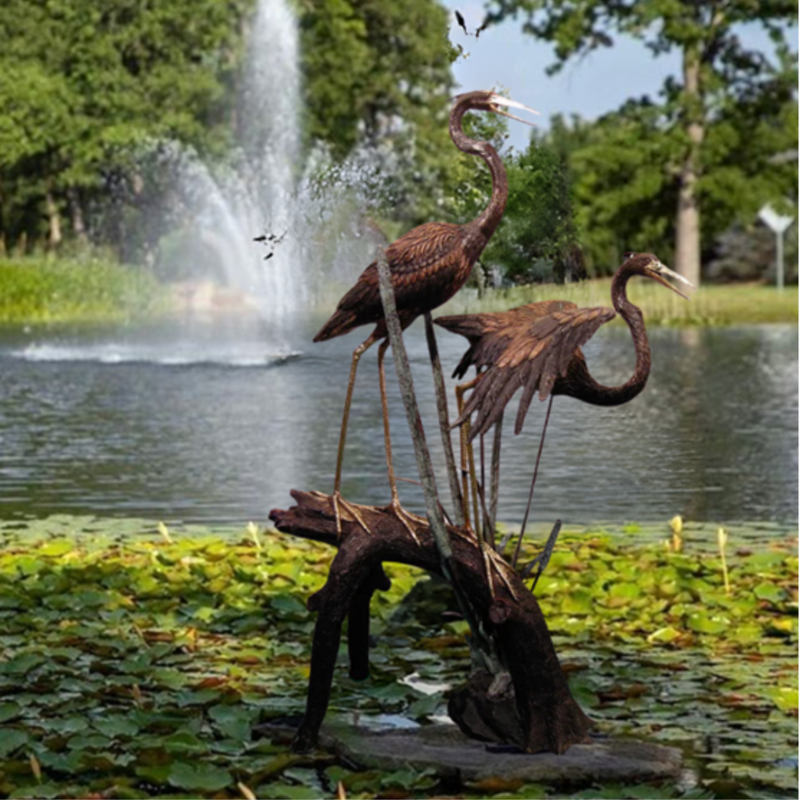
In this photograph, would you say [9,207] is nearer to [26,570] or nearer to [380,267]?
[26,570]

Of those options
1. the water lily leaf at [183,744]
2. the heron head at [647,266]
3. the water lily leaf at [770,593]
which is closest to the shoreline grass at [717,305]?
the water lily leaf at [770,593]

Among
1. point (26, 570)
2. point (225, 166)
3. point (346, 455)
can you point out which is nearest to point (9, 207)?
point (225, 166)

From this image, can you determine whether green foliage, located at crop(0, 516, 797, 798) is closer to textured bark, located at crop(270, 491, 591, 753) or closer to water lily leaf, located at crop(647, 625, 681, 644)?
water lily leaf, located at crop(647, 625, 681, 644)

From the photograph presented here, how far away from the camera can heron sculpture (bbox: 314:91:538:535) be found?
3.38 metres

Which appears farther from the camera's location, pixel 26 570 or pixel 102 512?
pixel 102 512

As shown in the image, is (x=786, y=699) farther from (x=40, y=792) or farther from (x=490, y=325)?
(x=40, y=792)

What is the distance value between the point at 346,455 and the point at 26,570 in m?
3.38

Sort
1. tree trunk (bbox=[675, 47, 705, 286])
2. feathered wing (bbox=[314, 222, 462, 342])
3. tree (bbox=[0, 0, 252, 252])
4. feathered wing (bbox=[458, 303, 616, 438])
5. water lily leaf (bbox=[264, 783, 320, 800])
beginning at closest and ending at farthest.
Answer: water lily leaf (bbox=[264, 783, 320, 800])
feathered wing (bbox=[458, 303, 616, 438])
feathered wing (bbox=[314, 222, 462, 342])
tree trunk (bbox=[675, 47, 705, 286])
tree (bbox=[0, 0, 252, 252])

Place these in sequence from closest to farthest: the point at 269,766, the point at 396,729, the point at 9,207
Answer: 1. the point at 269,766
2. the point at 396,729
3. the point at 9,207

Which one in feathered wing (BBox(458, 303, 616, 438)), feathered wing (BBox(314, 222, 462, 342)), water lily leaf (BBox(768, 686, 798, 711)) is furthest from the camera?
water lily leaf (BBox(768, 686, 798, 711))

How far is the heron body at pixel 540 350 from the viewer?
3271 mm

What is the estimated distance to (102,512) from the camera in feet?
21.7

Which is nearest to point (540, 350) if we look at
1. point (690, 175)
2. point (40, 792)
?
point (40, 792)

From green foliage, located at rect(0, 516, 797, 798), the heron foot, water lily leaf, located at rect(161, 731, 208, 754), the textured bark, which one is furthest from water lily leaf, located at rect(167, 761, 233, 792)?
the heron foot
